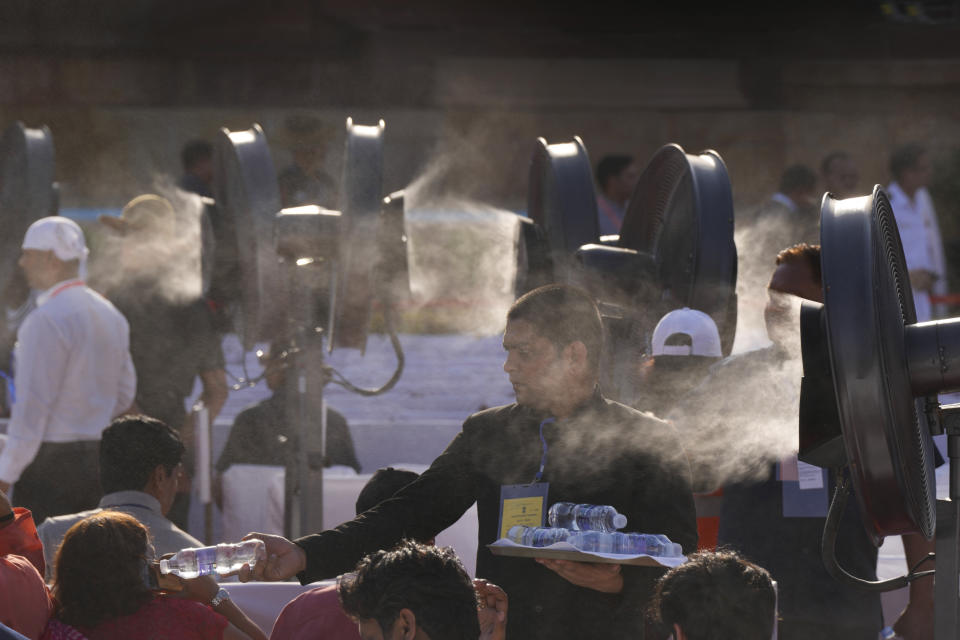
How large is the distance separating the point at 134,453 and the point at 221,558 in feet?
4.09

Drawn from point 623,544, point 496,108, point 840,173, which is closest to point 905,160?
point 840,173

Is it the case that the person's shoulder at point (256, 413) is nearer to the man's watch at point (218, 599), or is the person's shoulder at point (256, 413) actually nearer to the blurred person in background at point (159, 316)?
the blurred person in background at point (159, 316)

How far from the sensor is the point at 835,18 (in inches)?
471

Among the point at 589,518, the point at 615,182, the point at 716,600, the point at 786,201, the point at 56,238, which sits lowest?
the point at 716,600

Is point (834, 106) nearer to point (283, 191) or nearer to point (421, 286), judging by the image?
point (421, 286)

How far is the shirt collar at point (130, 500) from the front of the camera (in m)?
3.35

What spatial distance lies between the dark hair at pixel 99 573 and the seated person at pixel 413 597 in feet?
2.01

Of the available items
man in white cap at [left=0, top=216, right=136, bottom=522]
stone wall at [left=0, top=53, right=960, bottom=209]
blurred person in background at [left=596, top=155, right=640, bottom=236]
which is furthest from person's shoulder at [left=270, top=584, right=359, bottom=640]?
stone wall at [left=0, top=53, right=960, bottom=209]

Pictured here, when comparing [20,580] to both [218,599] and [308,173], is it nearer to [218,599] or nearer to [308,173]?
[218,599]

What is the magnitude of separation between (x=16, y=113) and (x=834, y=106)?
761 cm

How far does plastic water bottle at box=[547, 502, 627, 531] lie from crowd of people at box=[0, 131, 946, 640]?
8 cm

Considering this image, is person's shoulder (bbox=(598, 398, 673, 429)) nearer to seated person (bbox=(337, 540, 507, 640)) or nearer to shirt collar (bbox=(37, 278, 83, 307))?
seated person (bbox=(337, 540, 507, 640))

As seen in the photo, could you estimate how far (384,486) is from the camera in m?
2.95

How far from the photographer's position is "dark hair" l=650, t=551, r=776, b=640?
2.12m
